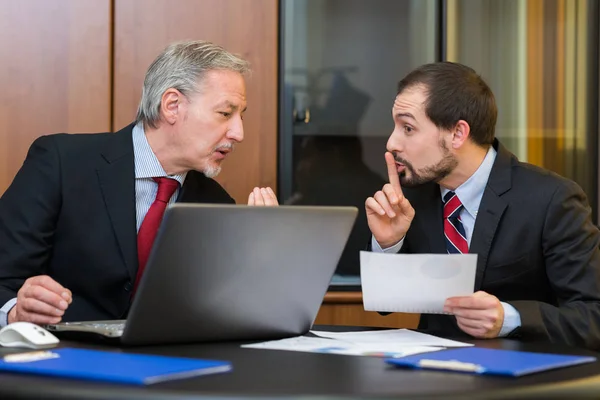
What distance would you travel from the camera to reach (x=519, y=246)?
7.09 ft

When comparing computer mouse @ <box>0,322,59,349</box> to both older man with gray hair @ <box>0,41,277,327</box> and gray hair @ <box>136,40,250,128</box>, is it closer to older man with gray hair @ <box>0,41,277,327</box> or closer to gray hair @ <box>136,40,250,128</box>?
older man with gray hair @ <box>0,41,277,327</box>

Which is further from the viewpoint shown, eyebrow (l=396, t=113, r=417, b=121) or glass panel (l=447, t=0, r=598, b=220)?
glass panel (l=447, t=0, r=598, b=220)

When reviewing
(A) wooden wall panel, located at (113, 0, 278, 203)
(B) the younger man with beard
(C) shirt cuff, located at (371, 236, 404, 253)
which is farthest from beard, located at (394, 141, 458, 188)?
(A) wooden wall panel, located at (113, 0, 278, 203)

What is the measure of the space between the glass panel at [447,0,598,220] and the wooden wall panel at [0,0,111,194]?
1373mm

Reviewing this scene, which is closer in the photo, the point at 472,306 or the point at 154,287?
the point at 154,287

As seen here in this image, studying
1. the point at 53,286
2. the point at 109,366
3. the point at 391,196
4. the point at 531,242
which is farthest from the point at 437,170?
the point at 109,366

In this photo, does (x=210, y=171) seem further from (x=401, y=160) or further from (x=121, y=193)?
(x=401, y=160)

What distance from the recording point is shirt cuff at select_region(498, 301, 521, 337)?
179 cm

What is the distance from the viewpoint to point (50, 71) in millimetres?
2924

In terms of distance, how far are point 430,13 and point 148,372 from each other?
95.1 inches

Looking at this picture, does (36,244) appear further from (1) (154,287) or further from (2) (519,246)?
(2) (519,246)

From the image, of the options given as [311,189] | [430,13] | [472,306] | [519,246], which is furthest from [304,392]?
[430,13]

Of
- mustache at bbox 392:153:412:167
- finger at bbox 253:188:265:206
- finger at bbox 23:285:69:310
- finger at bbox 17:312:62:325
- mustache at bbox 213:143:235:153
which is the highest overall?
mustache at bbox 213:143:235:153

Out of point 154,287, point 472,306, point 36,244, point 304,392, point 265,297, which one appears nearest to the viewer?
point 304,392
